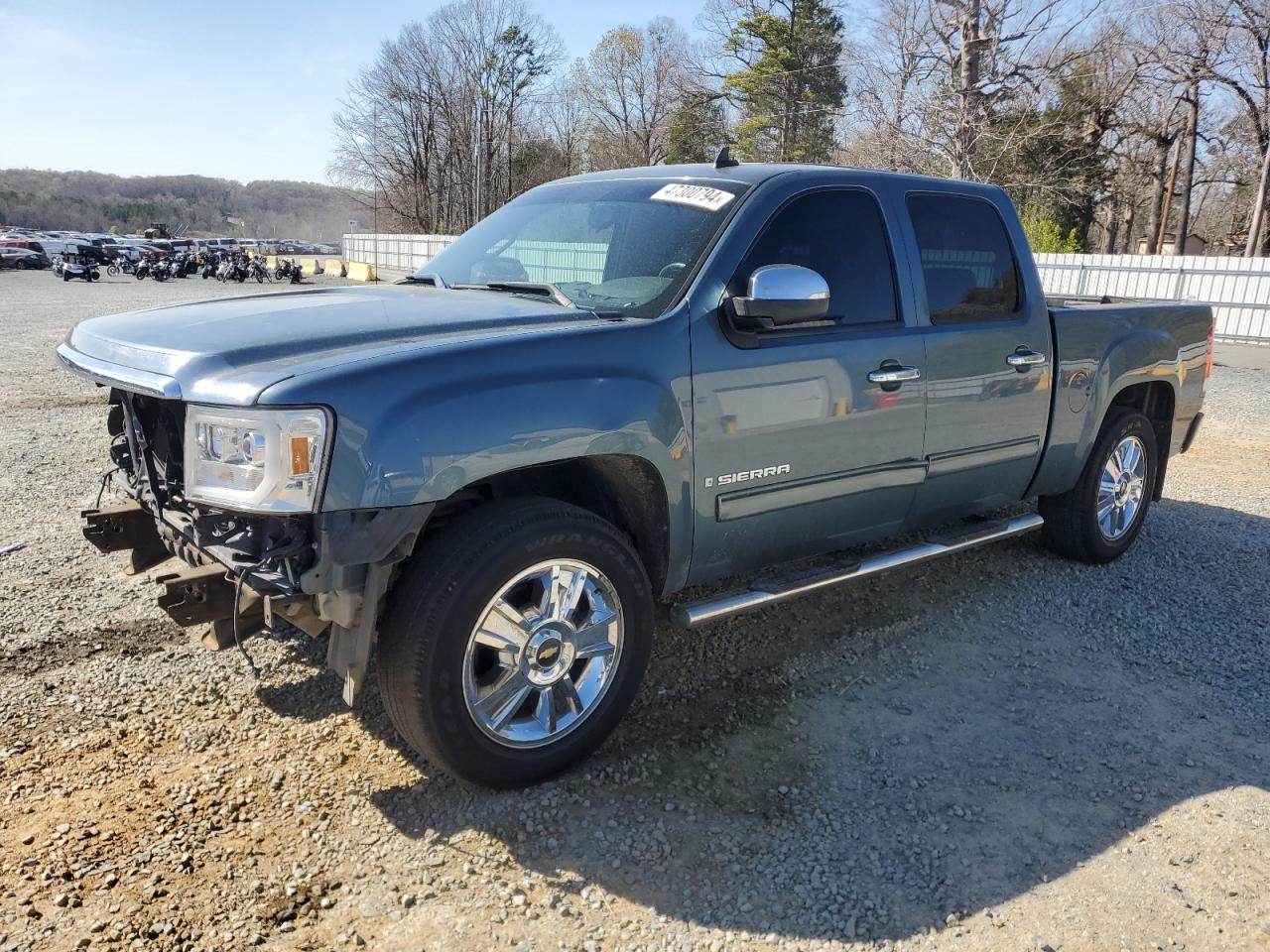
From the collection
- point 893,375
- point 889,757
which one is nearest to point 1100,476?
point 893,375

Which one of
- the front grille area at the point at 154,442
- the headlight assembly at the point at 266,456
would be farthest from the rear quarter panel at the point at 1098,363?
the front grille area at the point at 154,442

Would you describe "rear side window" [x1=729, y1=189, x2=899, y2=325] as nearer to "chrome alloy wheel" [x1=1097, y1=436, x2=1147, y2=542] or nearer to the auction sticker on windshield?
the auction sticker on windshield

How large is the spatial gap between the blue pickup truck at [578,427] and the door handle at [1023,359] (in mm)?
15

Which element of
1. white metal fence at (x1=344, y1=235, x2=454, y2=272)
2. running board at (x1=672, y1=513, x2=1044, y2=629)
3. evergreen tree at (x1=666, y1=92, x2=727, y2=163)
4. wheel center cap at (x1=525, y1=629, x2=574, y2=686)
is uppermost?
evergreen tree at (x1=666, y1=92, x2=727, y2=163)

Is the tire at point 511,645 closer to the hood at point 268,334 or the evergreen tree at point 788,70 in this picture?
the hood at point 268,334

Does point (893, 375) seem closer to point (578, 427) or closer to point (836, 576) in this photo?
point (836, 576)

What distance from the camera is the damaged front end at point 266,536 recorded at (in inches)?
98.2

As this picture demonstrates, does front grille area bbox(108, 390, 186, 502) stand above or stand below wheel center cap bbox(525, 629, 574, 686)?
above

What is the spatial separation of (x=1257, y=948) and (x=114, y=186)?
202 meters

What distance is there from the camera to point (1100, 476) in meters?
5.14

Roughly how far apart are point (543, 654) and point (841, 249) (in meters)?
2.05

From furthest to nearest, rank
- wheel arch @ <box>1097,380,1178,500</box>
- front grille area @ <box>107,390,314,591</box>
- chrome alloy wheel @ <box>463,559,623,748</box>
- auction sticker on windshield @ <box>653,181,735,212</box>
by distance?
wheel arch @ <box>1097,380,1178,500</box>
auction sticker on windshield @ <box>653,181,735,212</box>
chrome alloy wheel @ <box>463,559,623,748</box>
front grille area @ <box>107,390,314,591</box>

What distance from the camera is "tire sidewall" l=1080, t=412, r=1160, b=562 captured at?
5.12 metres

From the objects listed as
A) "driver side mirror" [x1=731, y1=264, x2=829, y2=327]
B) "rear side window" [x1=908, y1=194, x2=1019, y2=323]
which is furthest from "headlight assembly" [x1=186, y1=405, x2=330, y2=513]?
"rear side window" [x1=908, y1=194, x2=1019, y2=323]
